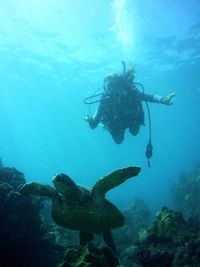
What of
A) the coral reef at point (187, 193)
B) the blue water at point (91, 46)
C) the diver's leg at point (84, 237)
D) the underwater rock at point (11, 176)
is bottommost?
the diver's leg at point (84, 237)

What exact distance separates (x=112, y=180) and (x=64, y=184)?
774 mm

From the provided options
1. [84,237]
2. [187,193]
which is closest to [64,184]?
Answer: [84,237]

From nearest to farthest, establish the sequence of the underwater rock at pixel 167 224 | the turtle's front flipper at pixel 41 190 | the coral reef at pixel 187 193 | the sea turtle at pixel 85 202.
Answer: the sea turtle at pixel 85 202 < the turtle's front flipper at pixel 41 190 < the underwater rock at pixel 167 224 < the coral reef at pixel 187 193

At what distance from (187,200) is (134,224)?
6.84 m

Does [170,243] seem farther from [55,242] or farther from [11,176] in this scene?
[11,176]

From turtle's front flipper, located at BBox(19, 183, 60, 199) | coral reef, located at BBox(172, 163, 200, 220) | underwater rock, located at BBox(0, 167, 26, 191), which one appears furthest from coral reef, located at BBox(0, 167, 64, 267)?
coral reef, located at BBox(172, 163, 200, 220)

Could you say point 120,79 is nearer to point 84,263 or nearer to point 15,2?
point 84,263

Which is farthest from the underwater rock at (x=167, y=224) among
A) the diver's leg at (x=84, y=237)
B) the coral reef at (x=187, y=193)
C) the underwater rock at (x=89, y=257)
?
the coral reef at (x=187, y=193)

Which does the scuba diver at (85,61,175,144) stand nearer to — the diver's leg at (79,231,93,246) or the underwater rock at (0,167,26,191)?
the underwater rock at (0,167,26,191)

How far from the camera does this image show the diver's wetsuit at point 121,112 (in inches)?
394

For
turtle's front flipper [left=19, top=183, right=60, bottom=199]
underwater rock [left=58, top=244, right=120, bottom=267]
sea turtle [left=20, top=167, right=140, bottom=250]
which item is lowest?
underwater rock [left=58, top=244, right=120, bottom=267]

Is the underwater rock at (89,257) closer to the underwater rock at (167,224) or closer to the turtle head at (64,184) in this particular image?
the turtle head at (64,184)

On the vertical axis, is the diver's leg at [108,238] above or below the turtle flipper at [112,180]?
below

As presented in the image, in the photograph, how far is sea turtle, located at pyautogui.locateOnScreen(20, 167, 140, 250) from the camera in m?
4.88
